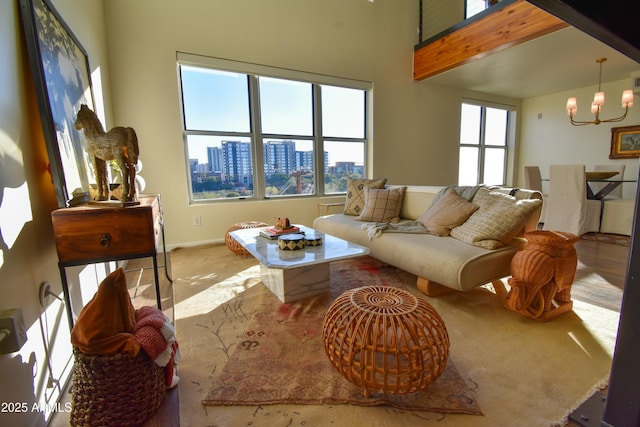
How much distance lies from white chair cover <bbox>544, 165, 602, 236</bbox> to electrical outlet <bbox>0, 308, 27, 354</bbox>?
505 centimetres

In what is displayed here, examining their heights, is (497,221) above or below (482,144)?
below

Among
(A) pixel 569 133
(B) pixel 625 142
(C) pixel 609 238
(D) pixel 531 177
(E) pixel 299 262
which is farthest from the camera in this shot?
(A) pixel 569 133

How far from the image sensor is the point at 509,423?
3.40 feet

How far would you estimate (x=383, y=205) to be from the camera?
3.01 m

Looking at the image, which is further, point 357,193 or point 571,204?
point 571,204

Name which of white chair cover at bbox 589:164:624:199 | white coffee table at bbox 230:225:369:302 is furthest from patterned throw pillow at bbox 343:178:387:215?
white chair cover at bbox 589:164:624:199

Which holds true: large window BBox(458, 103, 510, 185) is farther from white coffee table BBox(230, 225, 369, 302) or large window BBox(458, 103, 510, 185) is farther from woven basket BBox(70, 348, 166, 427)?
woven basket BBox(70, 348, 166, 427)

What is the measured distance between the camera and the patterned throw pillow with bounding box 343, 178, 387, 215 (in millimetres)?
3334

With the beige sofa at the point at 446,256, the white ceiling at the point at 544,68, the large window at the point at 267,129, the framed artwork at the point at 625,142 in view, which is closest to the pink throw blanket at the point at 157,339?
the beige sofa at the point at 446,256

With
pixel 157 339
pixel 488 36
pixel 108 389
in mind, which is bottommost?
pixel 108 389

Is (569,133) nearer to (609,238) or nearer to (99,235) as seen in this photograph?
(609,238)

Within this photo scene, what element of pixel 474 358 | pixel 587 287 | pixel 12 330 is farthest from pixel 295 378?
pixel 587 287

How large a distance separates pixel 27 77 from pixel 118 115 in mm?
2176

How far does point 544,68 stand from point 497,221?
149 inches
